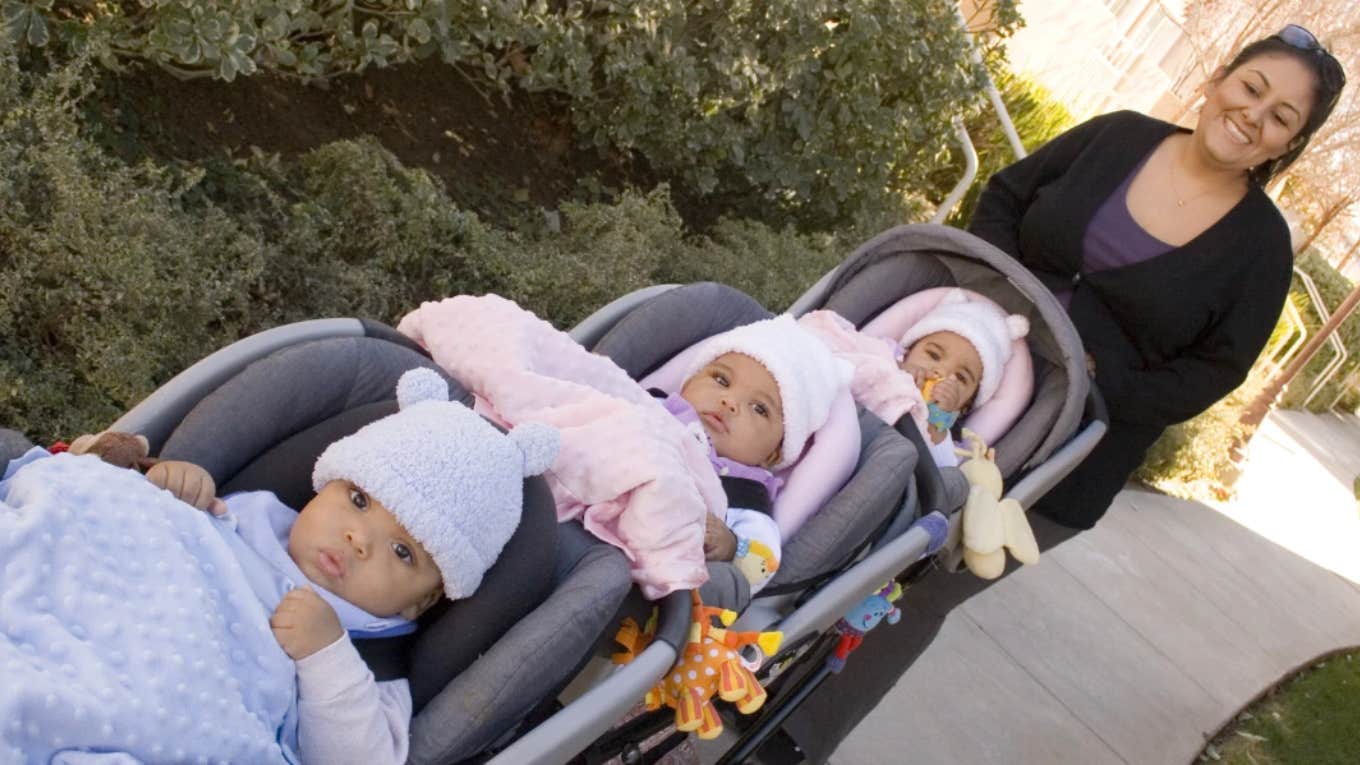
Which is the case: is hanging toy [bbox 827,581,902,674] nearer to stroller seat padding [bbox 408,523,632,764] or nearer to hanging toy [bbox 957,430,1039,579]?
hanging toy [bbox 957,430,1039,579]

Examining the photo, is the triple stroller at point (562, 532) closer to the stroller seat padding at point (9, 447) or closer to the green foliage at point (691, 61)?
the stroller seat padding at point (9, 447)

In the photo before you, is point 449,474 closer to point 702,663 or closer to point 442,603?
point 442,603

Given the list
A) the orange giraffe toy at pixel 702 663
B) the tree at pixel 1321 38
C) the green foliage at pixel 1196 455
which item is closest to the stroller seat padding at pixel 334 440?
the orange giraffe toy at pixel 702 663

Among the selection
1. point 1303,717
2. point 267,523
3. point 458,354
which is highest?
point 458,354

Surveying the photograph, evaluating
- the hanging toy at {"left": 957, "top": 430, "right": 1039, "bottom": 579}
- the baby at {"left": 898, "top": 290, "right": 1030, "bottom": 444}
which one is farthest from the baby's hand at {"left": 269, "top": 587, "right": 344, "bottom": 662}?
the baby at {"left": 898, "top": 290, "right": 1030, "bottom": 444}

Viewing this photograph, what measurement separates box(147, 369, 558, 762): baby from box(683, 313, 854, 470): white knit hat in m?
0.83

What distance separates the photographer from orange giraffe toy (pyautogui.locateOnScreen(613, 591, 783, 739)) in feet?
6.39

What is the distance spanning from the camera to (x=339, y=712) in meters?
1.55

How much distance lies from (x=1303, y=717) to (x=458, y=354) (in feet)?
15.4

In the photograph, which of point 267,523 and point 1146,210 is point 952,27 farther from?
point 267,523

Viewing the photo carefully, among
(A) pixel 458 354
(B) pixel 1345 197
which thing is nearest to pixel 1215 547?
(B) pixel 1345 197

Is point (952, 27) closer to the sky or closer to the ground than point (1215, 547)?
closer to the sky

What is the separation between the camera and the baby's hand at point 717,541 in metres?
2.11

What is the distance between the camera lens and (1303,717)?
16.5 ft
